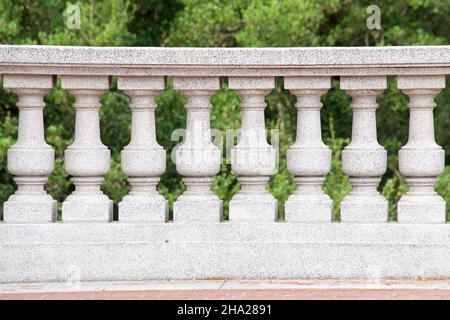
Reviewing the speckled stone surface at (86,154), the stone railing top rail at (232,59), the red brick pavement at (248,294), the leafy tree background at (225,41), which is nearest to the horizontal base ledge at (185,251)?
the speckled stone surface at (86,154)

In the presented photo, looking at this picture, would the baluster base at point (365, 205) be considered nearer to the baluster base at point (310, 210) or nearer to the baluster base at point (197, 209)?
the baluster base at point (310, 210)

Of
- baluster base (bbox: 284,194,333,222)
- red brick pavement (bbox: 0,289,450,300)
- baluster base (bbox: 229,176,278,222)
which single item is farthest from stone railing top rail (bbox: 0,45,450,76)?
red brick pavement (bbox: 0,289,450,300)

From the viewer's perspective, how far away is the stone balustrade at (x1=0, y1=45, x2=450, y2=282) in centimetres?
761

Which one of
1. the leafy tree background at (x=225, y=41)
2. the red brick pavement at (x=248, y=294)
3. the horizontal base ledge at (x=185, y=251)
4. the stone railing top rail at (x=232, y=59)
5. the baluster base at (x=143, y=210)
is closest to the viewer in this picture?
the red brick pavement at (x=248, y=294)

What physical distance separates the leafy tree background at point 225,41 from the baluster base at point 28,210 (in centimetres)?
405

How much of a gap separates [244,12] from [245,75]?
5.66 m

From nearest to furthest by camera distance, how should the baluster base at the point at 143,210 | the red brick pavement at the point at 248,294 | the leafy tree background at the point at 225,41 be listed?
the red brick pavement at the point at 248,294
the baluster base at the point at 143,210
the leafy tree background at the point at 225,41

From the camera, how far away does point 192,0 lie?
13781mm

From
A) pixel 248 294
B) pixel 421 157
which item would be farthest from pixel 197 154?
pixel 421 157

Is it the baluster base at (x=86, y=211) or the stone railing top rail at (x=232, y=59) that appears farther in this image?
the baluster base at (x=86, y=211)

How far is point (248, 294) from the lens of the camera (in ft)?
23.5

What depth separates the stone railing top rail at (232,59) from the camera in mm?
7527

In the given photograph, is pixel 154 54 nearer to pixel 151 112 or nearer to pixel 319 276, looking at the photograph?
pixel 151 112

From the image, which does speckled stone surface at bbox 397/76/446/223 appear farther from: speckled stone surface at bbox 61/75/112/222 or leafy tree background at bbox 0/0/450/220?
leafy tree background at bbox 0/0/450/220
